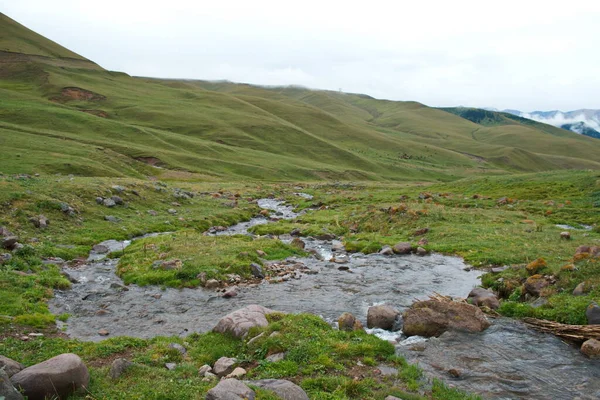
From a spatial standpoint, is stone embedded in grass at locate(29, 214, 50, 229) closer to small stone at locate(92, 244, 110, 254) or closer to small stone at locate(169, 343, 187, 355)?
small stone at locate(92, 244, 110, 254)

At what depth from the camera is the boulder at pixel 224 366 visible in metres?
14.1

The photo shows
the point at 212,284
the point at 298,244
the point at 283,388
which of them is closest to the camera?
the point at 283,388

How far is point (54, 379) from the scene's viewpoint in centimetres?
1118

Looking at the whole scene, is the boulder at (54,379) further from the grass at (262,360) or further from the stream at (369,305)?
the stream at (369,305)

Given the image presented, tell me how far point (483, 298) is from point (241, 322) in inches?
470

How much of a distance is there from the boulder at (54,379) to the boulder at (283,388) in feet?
15.9

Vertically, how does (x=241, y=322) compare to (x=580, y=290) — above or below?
below

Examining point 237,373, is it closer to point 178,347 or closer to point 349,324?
point 178,347

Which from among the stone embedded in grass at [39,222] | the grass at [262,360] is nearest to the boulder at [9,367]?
the grass at [262,360]

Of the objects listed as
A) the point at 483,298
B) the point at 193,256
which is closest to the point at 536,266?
the point at 483,298

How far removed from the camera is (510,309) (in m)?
19.8

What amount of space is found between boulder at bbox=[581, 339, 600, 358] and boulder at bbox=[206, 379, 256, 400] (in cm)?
1241

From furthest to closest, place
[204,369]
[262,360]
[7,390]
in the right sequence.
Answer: [262,360] → [204,369] → [7,390]

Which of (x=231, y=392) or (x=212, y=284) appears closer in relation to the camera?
(x=231, y=392)
